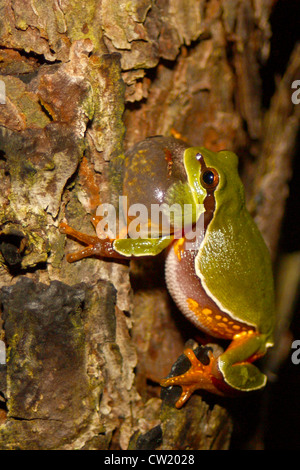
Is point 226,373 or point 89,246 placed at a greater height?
point 89,246

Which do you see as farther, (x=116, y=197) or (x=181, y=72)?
(x=181, y=72)

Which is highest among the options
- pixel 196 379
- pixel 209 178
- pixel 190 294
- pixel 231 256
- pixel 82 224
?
pixel 209 178

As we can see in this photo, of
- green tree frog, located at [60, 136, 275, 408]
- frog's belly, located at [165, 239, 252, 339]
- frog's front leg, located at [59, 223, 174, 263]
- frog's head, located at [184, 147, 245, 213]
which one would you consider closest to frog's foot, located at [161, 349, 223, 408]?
green tree frog, located at [60, 136, 275, 408]

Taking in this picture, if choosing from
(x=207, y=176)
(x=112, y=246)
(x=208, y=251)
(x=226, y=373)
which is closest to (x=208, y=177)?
(x=207, y=176)

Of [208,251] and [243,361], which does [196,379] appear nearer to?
A: [243,361]

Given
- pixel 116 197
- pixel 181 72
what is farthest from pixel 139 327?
pixel 181 72

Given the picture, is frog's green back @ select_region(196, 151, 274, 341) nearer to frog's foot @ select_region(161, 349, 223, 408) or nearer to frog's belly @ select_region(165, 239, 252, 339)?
frog's belly @ select_region(165, 239, 252, 339)
